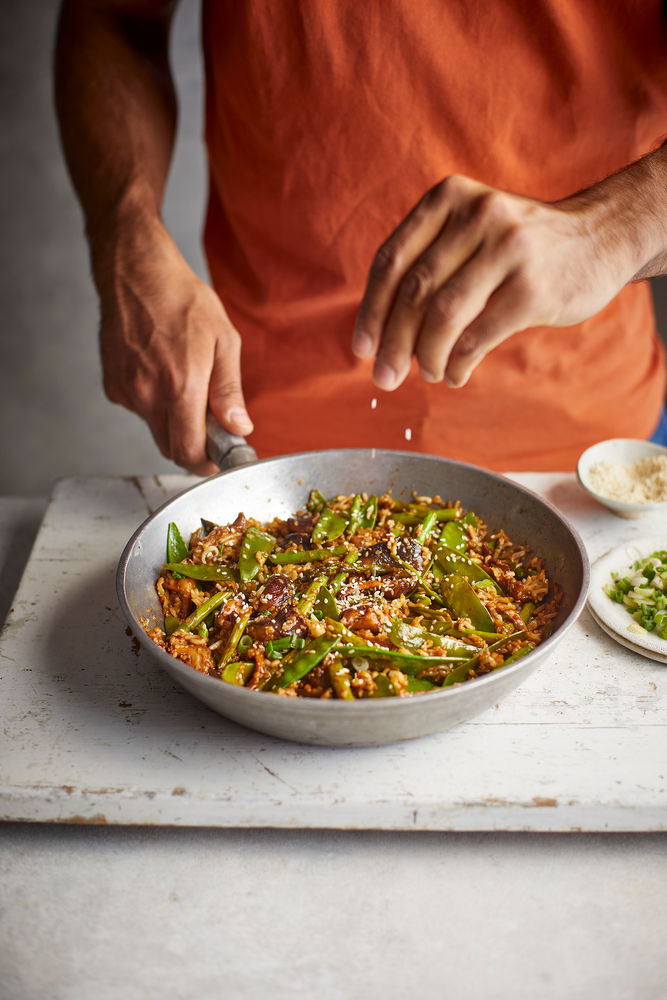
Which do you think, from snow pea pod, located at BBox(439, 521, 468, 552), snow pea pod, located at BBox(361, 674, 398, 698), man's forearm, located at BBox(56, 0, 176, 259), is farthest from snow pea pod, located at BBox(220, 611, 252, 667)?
man's forearm, located at BBox(56, 0, 176, 259)

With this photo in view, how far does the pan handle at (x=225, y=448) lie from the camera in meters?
1.83

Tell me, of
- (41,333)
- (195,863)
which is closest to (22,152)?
(41,333)

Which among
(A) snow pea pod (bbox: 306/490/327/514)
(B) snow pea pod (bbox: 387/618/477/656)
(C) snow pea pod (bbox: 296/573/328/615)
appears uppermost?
(B) snow pea pod (bbox: 387/618/477/656)

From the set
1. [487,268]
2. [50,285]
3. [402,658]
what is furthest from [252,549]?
[50,285]

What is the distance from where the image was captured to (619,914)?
117 cm

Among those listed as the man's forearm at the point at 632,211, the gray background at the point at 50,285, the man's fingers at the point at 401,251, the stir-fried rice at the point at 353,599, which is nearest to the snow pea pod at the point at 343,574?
the stir-fried rice at the point at 353,599

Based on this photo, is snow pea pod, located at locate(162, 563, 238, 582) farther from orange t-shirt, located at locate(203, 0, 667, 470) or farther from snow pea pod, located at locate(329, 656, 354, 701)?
orange t-shirt, located at locate(203, 0, 667, 470)

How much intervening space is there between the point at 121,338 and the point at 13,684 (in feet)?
3.07

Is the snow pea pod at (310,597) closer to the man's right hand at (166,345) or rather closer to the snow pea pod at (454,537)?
the snow pea pod at (454,537)

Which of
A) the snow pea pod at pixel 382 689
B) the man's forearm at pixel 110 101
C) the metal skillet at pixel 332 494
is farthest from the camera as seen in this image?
the man's forearm at pixel 110 101

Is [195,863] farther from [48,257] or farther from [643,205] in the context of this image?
[48,257]

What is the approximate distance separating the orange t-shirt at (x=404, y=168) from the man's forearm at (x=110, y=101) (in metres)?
0.19

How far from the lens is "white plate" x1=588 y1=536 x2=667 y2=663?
1511 millimetres

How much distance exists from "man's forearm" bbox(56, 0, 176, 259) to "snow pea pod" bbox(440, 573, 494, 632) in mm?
1408
